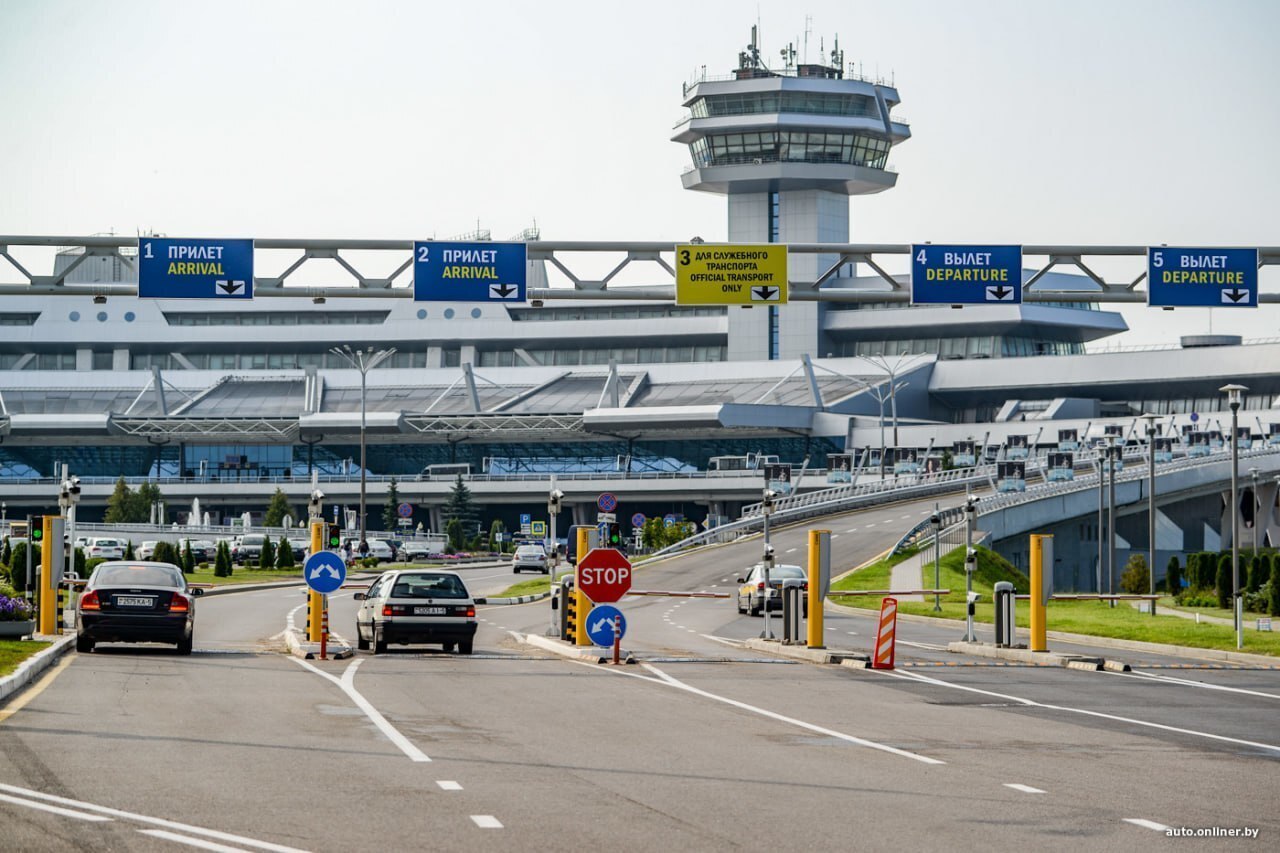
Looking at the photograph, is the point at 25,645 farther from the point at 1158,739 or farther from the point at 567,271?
the point at 1158,739

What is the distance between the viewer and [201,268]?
34281mm

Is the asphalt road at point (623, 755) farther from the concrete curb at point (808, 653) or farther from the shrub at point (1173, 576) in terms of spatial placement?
the shrub at point (1173, 576)

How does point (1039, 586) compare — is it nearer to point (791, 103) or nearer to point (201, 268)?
point (201, 268)

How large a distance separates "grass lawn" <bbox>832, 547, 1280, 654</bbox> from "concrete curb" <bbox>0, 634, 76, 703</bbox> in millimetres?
19751

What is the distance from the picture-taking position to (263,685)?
21.1m

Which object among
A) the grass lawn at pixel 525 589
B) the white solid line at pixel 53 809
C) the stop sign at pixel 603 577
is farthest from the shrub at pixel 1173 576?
the white solid line at pixel 53 809

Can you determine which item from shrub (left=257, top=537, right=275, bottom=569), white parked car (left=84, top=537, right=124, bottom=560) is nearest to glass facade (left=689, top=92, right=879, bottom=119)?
white parked car (left=84, top=537, right=124, bottom=560)

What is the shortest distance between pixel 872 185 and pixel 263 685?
12029 cm

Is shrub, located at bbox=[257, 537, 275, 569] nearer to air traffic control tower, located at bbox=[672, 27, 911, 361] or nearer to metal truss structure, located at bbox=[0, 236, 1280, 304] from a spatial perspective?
metal truss structure, located at bbox=[0, 236, 1280, 304]

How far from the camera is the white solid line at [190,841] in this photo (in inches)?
362

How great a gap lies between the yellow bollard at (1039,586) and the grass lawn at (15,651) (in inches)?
612

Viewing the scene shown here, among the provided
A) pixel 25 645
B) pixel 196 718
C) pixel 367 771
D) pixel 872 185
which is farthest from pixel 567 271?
pixel 872 185

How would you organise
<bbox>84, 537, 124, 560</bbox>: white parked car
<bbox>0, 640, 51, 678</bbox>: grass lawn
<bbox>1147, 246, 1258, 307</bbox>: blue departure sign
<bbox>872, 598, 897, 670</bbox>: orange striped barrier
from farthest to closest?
<bbox>84, 537, 124, 560</bbox>: white parked car
<bbox>1147, 246, 1258, 307</bbox>: blue departure sign
<bbox>872, 598, 897, 670</bbox>: orange striped barrier
<bbox>0, 640, 51, 678</bbox>: grass lawn

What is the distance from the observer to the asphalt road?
10.2 metres
